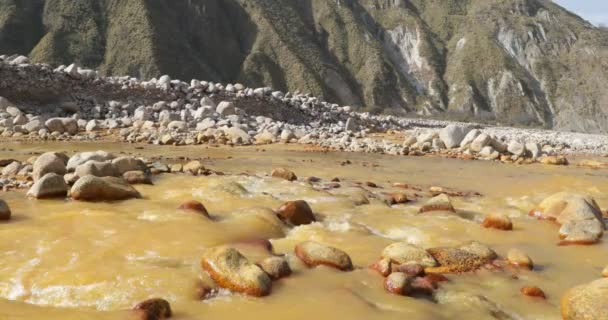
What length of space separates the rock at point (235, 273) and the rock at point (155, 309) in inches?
24.8

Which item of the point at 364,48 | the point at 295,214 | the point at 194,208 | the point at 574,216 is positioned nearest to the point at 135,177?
the point at 194,208

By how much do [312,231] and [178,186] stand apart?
2.94 meters

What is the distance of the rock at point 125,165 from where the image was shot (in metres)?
8.59

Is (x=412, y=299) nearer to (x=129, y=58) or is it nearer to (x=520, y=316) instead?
(x=520, y=316)

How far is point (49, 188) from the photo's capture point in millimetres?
7117

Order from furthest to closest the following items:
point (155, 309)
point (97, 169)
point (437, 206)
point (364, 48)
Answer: point (364, 48) < point (97, 169) < point (437, 206) < point (155, 309)

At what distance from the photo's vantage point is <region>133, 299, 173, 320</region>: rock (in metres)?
3.81

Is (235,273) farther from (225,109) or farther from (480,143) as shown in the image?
(225,109)

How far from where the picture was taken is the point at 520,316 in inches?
178

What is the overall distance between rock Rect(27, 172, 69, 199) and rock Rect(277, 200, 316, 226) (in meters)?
3.10

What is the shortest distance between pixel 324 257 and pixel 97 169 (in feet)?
15.4

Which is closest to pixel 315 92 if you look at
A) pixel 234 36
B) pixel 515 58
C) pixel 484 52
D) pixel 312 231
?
pixel 234 36

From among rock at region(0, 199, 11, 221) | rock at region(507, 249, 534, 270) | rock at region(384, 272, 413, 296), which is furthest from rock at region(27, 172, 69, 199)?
rock at region(507, 249, 534, 270)

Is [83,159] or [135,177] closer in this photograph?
[135,177]
